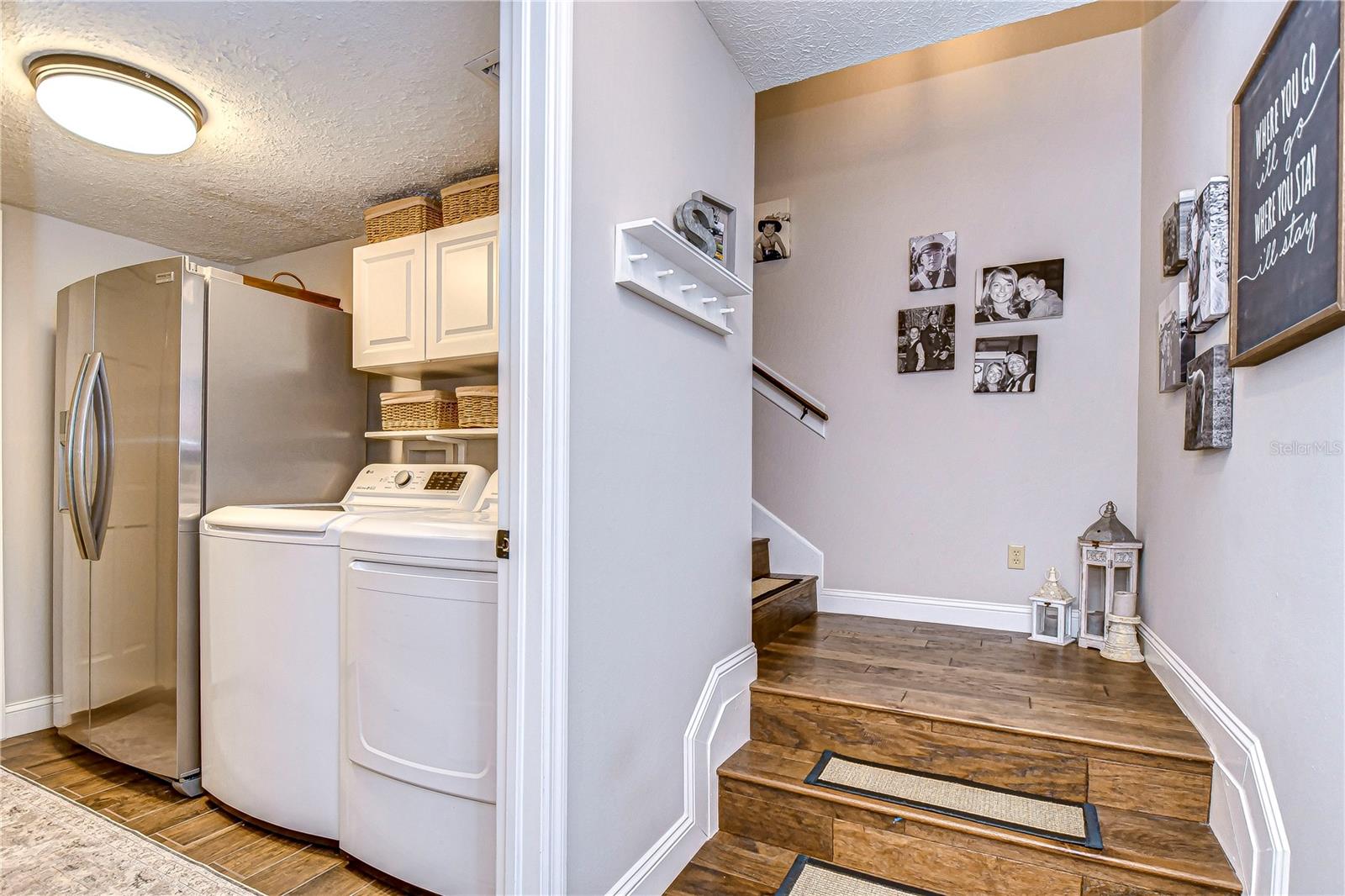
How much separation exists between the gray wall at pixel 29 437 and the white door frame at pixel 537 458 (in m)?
3.13

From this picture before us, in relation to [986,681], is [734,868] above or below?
below

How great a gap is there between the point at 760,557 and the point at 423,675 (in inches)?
68.8

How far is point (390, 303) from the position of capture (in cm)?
280

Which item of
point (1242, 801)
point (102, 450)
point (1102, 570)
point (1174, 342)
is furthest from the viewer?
point (1102, 570)

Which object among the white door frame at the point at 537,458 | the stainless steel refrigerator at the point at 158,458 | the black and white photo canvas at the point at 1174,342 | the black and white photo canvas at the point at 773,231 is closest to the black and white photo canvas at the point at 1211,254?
the black and white photo canvas at the point at 1174,342

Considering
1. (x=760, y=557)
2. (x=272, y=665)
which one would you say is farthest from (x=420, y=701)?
(x=760, y=557)

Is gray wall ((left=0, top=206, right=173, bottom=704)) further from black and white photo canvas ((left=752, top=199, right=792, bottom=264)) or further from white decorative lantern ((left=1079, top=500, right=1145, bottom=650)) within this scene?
white decorative lantern ((left=1079, top=500, right=1145, bottom=650))

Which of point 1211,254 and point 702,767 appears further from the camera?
point 702,767

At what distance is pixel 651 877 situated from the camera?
63.7 inches

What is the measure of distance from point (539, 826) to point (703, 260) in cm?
137

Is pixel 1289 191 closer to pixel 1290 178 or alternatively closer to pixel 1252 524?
pixel 1290 178

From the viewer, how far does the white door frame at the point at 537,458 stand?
1.29m

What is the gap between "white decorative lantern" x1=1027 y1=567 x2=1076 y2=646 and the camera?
8.81ft

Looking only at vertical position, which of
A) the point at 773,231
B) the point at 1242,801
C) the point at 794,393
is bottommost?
the point at 1242,801
